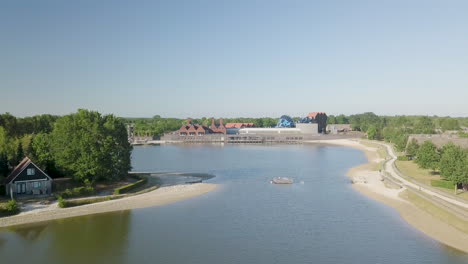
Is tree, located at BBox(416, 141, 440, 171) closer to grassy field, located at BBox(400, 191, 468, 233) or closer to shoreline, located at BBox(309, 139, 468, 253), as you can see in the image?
shoreline, located at BBox(309, 139, 468, 253)

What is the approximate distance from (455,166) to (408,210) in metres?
9.57

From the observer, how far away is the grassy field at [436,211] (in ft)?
106

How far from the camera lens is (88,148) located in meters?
47.6

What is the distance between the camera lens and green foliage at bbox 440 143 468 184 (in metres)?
41.8

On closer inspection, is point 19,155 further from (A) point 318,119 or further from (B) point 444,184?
(A) point 318,119

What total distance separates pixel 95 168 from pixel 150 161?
3954 cm

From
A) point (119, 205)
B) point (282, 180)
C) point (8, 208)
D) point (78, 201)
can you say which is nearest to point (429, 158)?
point (282, 180)

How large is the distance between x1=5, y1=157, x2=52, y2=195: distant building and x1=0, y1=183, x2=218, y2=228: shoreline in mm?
3584

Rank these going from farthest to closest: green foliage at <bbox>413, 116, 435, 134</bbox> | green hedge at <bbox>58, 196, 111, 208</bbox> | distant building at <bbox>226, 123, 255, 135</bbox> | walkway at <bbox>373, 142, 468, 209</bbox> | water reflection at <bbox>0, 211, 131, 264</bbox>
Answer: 1. distant building at <bbox>226, 123, 255, 135</bbox>
2. green foliage at <bbox>413, 116, 435, 134</bbox>
3. green hedge at <bbox>58, 196, 111, 208</bbox>
4. walkway at <bbox>373, 142, 468, 209</bbox>
5. water reflection at <bbox>0, 211, 131, 264</bbox>

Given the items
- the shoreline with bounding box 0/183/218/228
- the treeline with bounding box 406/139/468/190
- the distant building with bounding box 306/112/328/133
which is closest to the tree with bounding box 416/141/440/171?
the treeline with bounding box 406/139/468/190

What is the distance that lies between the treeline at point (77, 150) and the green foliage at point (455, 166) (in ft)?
128

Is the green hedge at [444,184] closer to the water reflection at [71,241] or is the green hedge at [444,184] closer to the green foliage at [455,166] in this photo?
the green foliage at [455,166]

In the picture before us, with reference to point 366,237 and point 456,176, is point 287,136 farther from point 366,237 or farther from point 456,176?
point 366,237

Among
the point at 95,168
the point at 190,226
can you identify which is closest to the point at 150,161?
the point at 95,168
